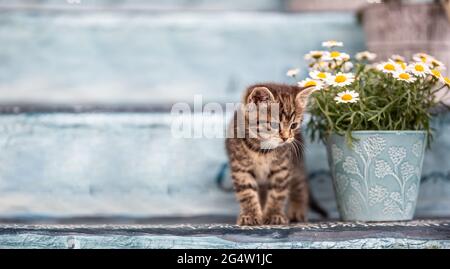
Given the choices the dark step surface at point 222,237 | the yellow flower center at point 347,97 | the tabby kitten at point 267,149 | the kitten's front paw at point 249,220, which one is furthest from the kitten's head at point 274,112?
the dark step surface at point 222,237

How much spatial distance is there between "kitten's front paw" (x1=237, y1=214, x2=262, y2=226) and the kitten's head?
9.0 inches

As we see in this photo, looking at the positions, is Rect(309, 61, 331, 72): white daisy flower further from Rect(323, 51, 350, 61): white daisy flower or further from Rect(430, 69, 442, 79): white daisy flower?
Rect(430, 69, 442, 79): white daisy flower

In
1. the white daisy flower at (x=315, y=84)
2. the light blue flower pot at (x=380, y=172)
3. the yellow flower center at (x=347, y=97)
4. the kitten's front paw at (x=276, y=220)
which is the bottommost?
the kitten's front paw at (x=276, y=220)

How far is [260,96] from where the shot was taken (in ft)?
6.91

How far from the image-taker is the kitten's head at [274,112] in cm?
212

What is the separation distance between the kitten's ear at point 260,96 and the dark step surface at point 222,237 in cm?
41

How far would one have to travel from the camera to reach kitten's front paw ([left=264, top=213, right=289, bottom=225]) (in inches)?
86.8

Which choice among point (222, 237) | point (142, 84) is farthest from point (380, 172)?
point (142, 84)

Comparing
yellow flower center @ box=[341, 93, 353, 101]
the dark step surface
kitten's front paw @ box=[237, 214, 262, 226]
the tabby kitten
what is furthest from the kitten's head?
the dark step surface

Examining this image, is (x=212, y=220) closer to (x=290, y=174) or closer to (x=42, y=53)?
(x=290, y=174)

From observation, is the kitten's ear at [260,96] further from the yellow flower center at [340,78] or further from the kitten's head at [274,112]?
the yellow flower center at [340,78]

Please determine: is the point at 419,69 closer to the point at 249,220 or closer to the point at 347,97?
the point at 347,97

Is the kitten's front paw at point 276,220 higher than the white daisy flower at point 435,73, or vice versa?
the white daisy flower at point 435,73
